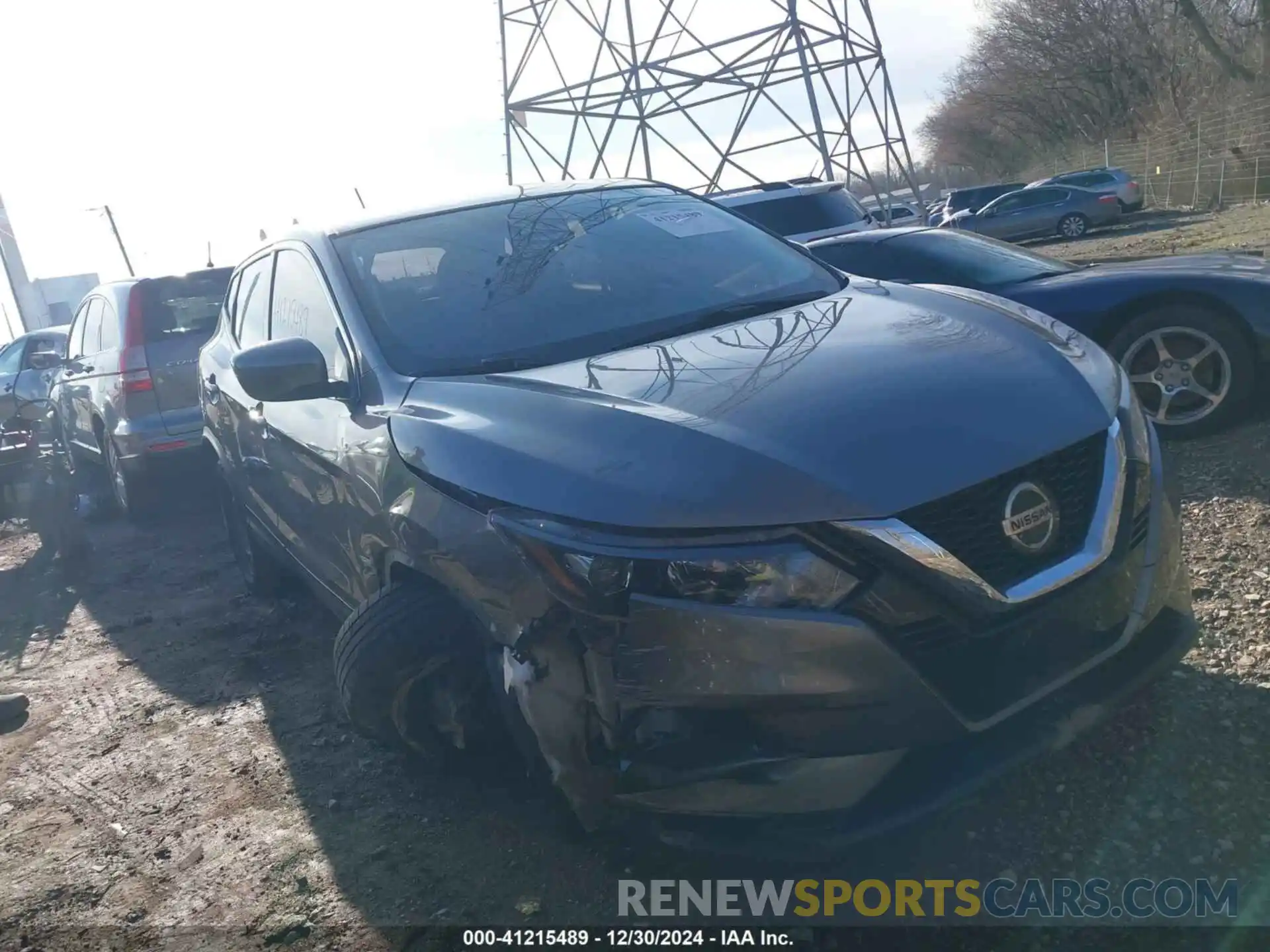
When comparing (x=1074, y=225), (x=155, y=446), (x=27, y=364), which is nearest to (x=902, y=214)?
(x=1074, y=225)

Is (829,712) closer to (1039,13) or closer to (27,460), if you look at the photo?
(27,460)

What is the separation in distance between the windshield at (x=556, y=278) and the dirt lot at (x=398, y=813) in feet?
4.04

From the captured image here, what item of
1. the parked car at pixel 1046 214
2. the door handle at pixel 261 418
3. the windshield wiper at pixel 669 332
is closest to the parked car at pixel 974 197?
the parked car at pixel 1046 214

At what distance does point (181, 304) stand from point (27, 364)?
781 cm

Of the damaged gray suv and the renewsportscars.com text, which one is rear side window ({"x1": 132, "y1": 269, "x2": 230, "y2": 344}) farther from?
the renewsportscars.com text

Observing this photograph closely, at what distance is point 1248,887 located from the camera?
2.33 meters

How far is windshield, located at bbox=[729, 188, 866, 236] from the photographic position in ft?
34.9

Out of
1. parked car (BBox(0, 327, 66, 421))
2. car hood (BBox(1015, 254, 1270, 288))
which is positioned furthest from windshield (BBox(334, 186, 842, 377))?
parked car (BBox(0, 327, 66, 421))

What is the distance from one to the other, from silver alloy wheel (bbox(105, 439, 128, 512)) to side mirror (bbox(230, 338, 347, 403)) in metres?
5.18

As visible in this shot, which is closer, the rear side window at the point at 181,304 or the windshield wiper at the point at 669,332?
the windshield wiper at the point at 669,332

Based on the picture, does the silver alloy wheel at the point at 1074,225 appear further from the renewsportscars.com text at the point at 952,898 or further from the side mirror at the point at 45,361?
the renewsportscars.com text at the point at 952,898

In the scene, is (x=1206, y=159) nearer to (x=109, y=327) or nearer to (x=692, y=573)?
(x=109, y=327)

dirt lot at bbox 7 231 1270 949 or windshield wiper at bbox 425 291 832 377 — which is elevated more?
windshield wiper at bbox 425 291 832 377

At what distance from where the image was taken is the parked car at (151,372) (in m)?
7.59
